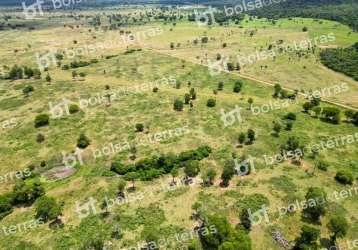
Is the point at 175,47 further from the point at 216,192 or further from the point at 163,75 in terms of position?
the point at 216,192

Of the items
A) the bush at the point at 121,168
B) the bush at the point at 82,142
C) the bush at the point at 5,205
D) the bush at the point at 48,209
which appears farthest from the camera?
the bush at the point at 82,142

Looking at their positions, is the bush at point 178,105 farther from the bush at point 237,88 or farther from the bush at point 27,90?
the bush at point 27,90

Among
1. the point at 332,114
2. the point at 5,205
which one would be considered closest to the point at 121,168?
the point at 5,205

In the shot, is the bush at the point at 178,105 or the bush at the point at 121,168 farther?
the bush at the point at 178,105

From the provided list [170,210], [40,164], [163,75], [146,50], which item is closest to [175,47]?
[146,50]

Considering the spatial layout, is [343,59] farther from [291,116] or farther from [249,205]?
[249,205]

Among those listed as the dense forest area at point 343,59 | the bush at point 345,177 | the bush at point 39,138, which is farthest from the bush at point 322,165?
the dense forest area at point 343,59
